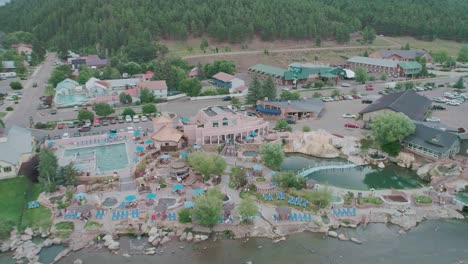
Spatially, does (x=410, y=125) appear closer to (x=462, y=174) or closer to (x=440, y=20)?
(x=462, y=174)

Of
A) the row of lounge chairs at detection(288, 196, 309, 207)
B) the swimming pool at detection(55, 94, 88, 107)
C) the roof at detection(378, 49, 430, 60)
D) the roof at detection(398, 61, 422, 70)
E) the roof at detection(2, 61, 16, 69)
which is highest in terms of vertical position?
the roof at detection(2, 61, 16, 69)

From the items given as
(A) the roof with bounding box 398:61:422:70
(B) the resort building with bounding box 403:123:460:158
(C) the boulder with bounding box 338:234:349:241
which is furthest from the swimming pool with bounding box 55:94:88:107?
(A) the roof with bounding box 398:61:422:70

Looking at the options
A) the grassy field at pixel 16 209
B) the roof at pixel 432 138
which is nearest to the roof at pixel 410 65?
the roof at pixel 432 138

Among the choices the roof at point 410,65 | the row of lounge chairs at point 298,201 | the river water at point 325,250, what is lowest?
the river water at point 325,250

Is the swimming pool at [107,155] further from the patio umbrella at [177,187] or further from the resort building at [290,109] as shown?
the resort building at [290,109]

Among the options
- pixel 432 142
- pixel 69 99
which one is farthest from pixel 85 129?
pixel 432 142

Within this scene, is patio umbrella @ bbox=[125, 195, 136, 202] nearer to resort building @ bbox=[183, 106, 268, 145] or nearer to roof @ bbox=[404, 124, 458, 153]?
resort building @ bbox=[183, 106, 268, 145]
